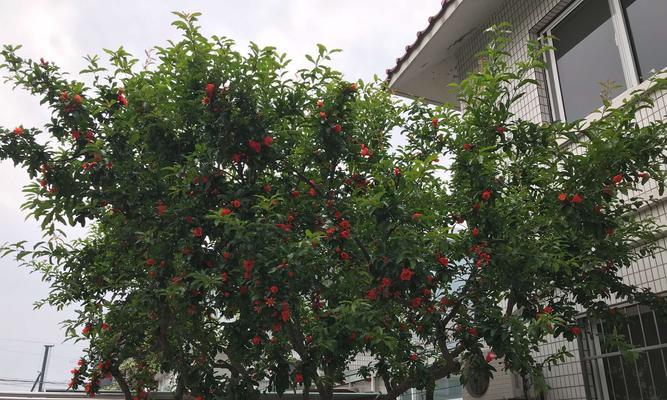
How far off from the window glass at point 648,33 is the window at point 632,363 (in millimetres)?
2305

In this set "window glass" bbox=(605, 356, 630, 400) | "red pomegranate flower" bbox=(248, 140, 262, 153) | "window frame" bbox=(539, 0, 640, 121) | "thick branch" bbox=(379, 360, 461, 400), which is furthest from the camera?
"window frame" bbox=(539, 0, 640, 121)

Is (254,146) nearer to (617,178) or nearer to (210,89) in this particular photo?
(210,89)

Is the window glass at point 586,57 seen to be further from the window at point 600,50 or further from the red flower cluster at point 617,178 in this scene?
the red flower cluster at point 617,178

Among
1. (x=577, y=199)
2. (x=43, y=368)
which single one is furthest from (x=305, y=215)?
(x=43, y=368)

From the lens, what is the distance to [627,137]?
3635 millimetres

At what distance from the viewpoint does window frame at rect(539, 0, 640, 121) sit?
564cm

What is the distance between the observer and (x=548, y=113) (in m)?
6.59

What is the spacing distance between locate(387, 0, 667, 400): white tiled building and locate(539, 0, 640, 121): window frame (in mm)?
10

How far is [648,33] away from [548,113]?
1.33 metres

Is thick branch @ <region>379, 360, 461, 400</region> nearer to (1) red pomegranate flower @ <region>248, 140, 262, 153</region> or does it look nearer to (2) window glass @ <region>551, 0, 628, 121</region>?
(1) red pomegranate flower @ <region>248, 140, 262, 153</region>

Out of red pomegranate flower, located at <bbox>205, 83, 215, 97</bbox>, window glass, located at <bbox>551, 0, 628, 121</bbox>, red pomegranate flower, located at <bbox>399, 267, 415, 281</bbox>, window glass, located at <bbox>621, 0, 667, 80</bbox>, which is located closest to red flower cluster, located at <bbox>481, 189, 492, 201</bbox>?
red pomegranate flower, located at <bbox>399, 267, 415, 281</bbox>

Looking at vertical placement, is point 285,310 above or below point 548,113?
below

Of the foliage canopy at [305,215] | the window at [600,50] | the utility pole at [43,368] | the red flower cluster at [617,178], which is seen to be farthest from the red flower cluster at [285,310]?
the utility pole at [43,368]

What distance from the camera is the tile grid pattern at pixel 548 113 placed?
4.99 meters
